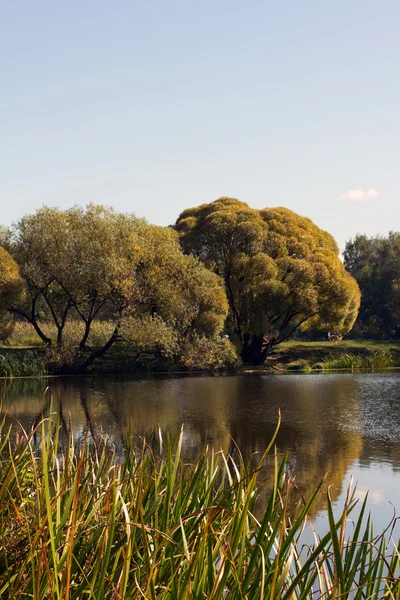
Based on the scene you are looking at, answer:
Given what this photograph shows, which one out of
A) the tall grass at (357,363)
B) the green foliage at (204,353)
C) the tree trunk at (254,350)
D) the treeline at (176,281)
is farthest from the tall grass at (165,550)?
the tall grass at (357,363)

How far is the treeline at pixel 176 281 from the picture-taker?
1257 inches

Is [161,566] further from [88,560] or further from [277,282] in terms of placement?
[277,282]

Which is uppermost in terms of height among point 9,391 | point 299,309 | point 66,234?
point 66,234

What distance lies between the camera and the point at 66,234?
32375 millimetres

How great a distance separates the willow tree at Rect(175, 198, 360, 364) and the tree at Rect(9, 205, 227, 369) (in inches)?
94.2

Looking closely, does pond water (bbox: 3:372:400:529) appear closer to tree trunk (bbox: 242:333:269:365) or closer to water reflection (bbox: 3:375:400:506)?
water reflection (bbox: 3:375:400:506)

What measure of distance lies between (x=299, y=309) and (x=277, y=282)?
1835mm

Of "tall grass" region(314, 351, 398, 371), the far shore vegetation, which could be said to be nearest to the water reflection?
the far shore vegetation

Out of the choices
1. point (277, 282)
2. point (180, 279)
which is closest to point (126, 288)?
point (180, 279)

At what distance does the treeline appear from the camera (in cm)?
3192

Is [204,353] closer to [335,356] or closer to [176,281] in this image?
[176,281]

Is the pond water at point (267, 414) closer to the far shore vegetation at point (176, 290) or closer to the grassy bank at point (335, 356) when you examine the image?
the far shore vegetation at point (176, 290)

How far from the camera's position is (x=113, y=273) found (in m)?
31.3

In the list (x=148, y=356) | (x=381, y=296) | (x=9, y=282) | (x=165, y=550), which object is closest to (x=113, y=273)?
→ (x=9, y=282)
